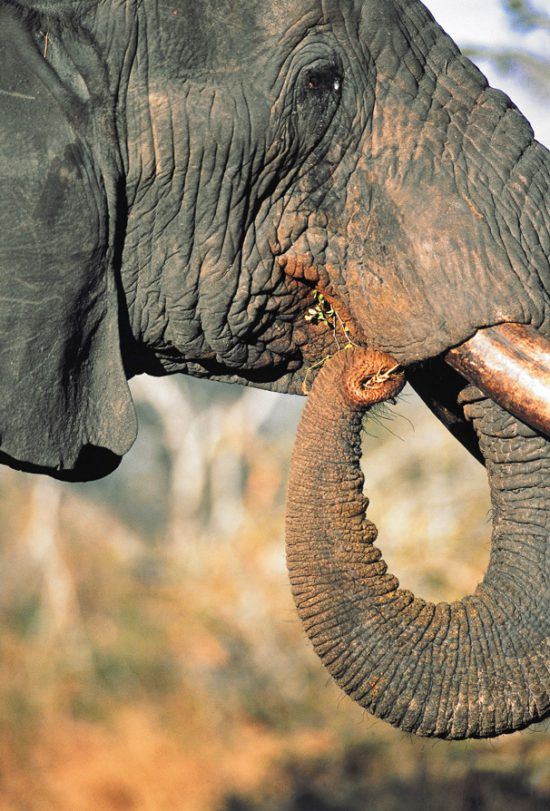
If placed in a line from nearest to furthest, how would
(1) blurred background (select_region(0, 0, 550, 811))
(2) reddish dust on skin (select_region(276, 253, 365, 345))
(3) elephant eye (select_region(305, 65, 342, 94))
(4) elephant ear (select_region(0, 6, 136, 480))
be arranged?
(4) elephant ear (select_region(0, 6, 136, 480)) < (3) elephant eye (select_region(305, 65, 342, 94)) < (2) reddish dust on skin (select_region(276, 253, 365, 345)) < (1) blurred background (select_region(0, 0, 550, 811))

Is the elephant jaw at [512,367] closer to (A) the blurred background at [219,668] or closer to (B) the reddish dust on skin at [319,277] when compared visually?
(B) the reddish dust on skin at [319,277]

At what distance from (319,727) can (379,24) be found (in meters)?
7.80

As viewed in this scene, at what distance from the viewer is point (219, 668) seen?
10445 mm

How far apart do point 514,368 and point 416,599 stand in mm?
598

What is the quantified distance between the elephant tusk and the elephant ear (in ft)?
2.27

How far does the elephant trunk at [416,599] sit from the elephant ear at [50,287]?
1.44ft

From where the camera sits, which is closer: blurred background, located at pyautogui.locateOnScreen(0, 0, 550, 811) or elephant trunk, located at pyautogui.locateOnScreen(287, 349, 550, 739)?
elephant trunk, located at pyautogui.locateOnScreen(287, 349, 550, 739)

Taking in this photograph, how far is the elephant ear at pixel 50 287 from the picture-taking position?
2453 millimetres

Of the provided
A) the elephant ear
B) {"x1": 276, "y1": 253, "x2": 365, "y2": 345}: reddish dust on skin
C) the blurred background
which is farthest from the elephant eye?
the blurred background

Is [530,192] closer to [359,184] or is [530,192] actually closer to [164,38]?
[359,184]

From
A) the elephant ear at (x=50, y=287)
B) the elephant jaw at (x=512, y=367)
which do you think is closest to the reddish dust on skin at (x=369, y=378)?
the elephant jaw at (x=512, y=367)

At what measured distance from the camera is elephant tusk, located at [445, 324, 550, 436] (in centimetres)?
249

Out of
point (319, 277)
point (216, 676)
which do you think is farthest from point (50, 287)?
point (216, 676)

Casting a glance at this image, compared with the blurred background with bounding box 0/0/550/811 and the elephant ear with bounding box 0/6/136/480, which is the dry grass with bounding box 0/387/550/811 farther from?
the elephant ear with bounding box 0/6/136/480
